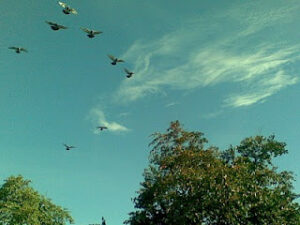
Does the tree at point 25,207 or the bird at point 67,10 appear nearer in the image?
the bird at point 67,10

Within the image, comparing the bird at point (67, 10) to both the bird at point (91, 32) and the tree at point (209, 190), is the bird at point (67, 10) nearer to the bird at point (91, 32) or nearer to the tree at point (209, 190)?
the bird at point (91, 32)

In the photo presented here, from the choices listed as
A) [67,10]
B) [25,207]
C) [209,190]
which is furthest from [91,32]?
[25,207]

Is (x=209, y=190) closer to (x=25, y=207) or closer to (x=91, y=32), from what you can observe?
(x=91, y=32)

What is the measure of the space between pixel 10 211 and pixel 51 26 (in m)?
34.2

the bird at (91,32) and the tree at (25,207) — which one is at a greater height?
the bird at (91,32)

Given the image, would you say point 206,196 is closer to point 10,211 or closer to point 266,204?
point 266,204

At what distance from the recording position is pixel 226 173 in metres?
30.0

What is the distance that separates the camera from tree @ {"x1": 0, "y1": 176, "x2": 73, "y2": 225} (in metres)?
45.0

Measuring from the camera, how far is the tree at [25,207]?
148ft

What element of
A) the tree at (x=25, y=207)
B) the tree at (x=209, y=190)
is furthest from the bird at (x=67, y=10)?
the tree at (x=25, y=207)

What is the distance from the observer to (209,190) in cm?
2908

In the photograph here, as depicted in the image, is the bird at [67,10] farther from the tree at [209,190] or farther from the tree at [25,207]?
the tree at [25,207]

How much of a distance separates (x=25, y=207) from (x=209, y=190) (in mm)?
29069

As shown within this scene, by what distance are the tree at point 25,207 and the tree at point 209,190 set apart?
18.3m
